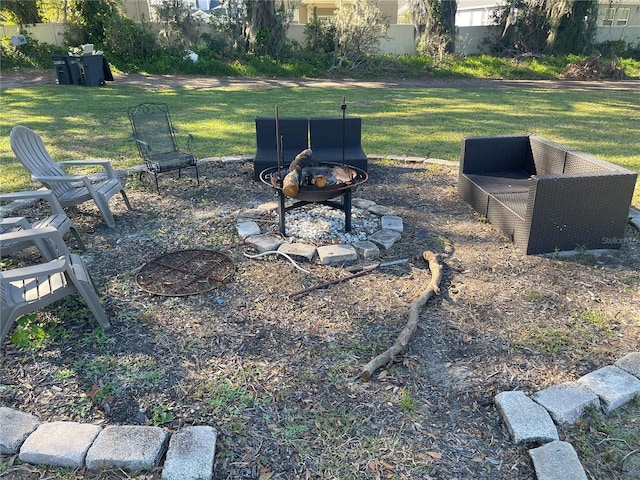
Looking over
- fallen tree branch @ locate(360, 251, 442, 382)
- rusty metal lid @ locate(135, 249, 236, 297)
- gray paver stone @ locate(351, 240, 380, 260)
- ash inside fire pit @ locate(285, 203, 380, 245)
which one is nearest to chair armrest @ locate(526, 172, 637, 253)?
fallen tree branch @ locate(360, 251, 442, 382)

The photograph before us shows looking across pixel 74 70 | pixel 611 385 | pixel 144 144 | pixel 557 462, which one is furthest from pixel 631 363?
pixel 74 70

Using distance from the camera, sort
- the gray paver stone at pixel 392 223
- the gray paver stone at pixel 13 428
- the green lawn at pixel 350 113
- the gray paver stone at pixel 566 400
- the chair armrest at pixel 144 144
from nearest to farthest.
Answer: the gray paver stone at pixel 13 428 → the gray paver stone at pixel 566 400 → the gray paver stone at pixel 392 223 → the chair armrest at pixel 144 144 → the green lawn at pixel 350 113

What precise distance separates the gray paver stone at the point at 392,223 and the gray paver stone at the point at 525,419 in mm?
2059

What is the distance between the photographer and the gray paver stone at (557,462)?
187 centimetres

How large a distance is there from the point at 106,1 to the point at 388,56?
10472mm

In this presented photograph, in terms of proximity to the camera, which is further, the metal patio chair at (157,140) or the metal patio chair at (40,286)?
the metal patio chair at (157,140)

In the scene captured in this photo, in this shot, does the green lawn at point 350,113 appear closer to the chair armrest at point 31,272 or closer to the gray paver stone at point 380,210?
the gray paver stone at point 380,210

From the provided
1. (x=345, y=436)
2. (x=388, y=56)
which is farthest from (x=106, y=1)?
(x=345, y=436)

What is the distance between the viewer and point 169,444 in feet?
6.60

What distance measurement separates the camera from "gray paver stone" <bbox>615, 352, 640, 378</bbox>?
2.44 meters

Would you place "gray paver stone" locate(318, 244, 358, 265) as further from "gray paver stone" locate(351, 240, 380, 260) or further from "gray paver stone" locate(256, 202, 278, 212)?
"gray paver stone" locate(256, 202, 278, 212)

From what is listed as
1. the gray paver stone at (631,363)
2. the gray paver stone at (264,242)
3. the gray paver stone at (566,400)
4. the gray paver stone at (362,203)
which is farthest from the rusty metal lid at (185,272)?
the gray paver stone at (631,363)

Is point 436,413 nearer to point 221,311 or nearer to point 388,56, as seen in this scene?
point 221,311

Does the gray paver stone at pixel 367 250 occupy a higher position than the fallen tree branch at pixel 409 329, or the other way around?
the gray paver stone at pixel 367 250
